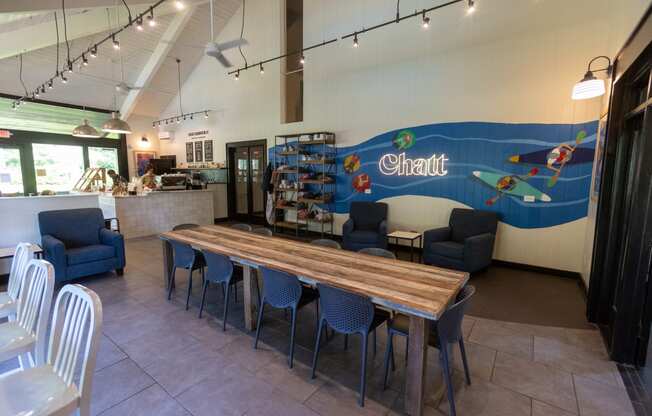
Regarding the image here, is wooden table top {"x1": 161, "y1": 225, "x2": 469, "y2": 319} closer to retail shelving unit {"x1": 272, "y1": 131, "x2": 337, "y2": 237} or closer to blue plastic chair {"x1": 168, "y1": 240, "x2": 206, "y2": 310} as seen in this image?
blue plastic chair {"x1": 168, "y1": 240, "x2": 206, "y2": 310}

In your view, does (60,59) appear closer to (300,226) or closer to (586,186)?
(300,226)

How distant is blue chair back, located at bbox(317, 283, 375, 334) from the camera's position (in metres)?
1.84

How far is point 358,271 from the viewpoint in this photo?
7.23 feet

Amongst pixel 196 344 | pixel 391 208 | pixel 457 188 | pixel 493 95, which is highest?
pixel 493 95

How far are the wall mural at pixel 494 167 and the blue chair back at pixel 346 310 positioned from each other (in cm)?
361

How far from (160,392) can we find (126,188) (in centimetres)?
568

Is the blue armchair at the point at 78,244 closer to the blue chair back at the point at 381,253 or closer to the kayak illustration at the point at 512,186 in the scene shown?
the blue chair back at the point at 381,253

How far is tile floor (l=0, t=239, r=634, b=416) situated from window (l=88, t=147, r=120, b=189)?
7.52 m

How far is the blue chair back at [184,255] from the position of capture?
3.06m

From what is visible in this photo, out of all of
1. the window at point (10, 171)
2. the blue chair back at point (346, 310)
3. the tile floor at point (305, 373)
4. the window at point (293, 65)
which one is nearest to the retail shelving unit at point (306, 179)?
the window at point (293, 65)

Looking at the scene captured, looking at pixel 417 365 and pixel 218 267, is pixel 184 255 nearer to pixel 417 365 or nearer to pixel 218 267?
pixel 218 267

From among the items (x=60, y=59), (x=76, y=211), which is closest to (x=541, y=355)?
(x=76, y=211)

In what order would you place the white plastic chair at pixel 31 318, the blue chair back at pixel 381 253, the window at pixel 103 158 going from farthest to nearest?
the window at pixel 103 158 < the blue chair back at pixel 381 253 < the white plastic chair at pixel 31 318

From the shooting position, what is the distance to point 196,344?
2.56 metres
